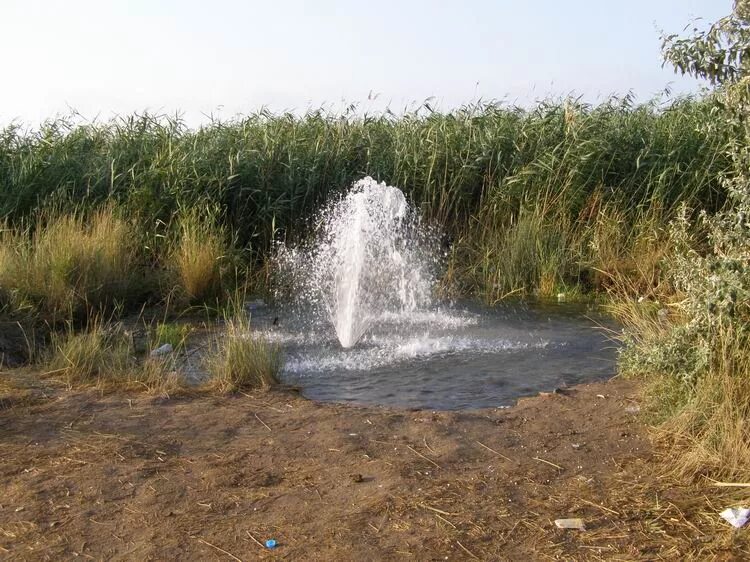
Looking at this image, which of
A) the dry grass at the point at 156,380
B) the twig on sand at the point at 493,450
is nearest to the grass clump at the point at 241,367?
the dry grass at the point at 156,380

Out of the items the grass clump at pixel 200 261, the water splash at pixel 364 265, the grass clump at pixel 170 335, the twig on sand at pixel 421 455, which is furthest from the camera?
the grass clump at pixel 200 261

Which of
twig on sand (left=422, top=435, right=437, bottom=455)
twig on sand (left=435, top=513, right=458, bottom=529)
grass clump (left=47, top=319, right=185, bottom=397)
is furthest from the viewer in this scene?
grass clump (left=47, top=319, right=185, bottom=397)

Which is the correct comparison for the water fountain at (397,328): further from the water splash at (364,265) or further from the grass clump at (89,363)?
the grass clump at (89,363)

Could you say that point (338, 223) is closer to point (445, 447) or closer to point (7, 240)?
point (7, 240)

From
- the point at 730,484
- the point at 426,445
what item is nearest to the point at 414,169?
the point at 426,445

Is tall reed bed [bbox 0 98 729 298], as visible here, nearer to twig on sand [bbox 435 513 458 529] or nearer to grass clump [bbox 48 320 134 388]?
grass clump [bbox 48 320 134 388]

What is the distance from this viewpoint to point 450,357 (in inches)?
289

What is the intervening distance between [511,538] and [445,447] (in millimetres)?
1121

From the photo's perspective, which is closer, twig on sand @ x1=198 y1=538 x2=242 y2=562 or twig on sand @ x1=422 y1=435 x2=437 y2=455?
twig on sand @ x1=198 y1=538 x2=242 y2=562

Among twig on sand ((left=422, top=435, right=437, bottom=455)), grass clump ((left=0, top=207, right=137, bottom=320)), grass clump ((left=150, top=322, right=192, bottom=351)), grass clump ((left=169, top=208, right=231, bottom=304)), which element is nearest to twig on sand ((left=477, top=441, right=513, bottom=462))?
twig on sand ((left=422, top=435, right=437, bottom=455))

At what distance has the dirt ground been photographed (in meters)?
3.68

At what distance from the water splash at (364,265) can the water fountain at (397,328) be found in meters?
0.01

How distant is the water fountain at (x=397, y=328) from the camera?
6621 millimetres

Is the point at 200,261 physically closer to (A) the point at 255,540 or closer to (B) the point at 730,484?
(A) the point at 255,540
